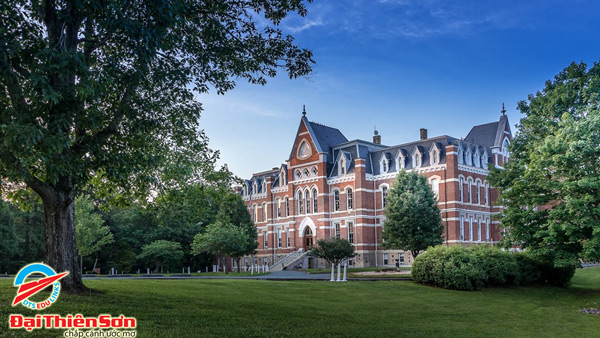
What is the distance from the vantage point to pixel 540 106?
31.5 m

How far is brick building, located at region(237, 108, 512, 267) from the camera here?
171 ft

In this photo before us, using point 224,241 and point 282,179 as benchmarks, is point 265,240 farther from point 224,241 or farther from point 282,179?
point 224,241

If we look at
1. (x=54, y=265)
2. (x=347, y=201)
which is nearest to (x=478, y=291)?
(x=54, y=265)

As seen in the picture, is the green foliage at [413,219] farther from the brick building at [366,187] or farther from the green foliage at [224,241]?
the green foliage at [224,241]

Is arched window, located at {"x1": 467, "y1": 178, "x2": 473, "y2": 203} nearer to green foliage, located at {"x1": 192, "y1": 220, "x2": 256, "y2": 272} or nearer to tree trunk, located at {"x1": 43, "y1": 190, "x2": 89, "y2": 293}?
green foliage, located at {"x1": 192, "y1": 220, "x2": 256, "y2": 272}

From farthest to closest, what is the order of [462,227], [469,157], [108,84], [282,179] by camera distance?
[282,179], [469,157], [462,227], [108,84]

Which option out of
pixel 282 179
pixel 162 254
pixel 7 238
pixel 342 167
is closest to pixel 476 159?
pixel 342 167

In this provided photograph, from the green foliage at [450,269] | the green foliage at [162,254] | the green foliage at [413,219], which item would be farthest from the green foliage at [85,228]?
the green foliage at [450,269]

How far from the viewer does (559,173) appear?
1093 inches

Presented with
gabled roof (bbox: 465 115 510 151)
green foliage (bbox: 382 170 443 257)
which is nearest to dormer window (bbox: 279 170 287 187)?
gabled roof (bbox: 465 115 510 151)

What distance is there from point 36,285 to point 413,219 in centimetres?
3278

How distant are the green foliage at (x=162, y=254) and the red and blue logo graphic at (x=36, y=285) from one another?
41.5 metres

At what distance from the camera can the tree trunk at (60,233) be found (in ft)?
46.8

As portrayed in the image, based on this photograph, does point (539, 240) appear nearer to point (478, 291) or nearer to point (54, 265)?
point (478, 291)
